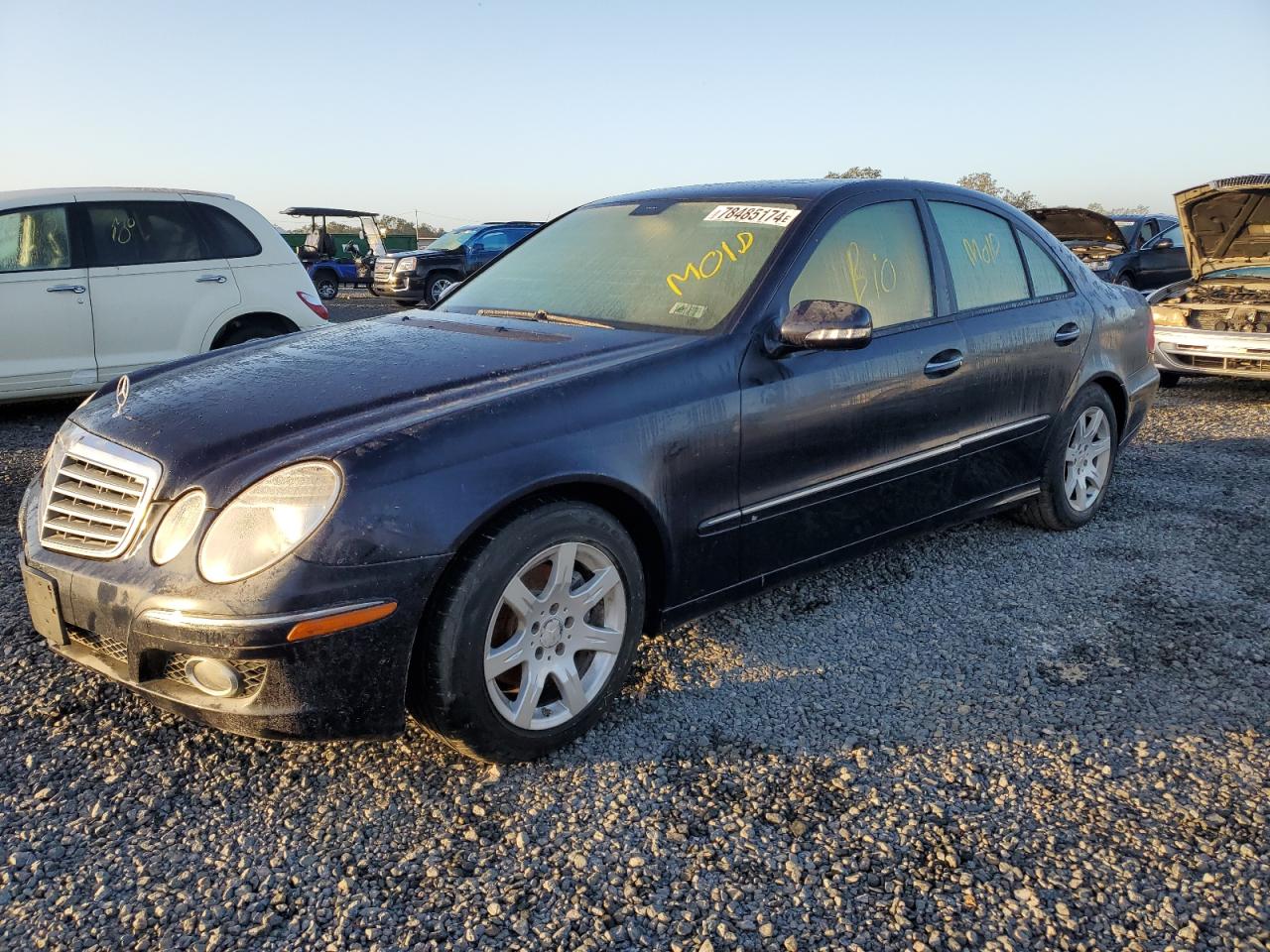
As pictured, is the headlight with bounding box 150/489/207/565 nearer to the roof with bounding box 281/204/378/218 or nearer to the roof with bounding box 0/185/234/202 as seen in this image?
the roof with bounding box 0/185/234/202

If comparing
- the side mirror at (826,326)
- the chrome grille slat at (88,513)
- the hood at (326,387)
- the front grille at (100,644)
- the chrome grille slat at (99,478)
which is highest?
the side mirror at (826,326)

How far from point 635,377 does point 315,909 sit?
60.7 inches

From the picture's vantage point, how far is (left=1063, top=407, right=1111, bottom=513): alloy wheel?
14.6 feet

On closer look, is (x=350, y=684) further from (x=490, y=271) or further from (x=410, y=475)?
(x=490, y=271)

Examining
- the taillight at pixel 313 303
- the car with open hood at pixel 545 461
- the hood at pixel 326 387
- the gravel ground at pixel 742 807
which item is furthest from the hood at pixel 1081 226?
the hood at pixel 326 387

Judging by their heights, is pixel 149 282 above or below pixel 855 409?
above

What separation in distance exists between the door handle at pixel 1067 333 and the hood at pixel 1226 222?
14.0 feet

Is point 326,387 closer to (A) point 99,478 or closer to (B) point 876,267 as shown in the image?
(A) point 99,478

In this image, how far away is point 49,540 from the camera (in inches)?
101

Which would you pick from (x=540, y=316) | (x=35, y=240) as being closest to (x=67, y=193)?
(x=35, y=240)

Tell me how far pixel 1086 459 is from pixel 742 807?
301 cm

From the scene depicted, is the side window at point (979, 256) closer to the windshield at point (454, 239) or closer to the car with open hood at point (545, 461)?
the car with open hood at point (545, 461)

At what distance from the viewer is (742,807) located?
2414 millimetres

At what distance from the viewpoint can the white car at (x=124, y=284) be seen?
6.38m
